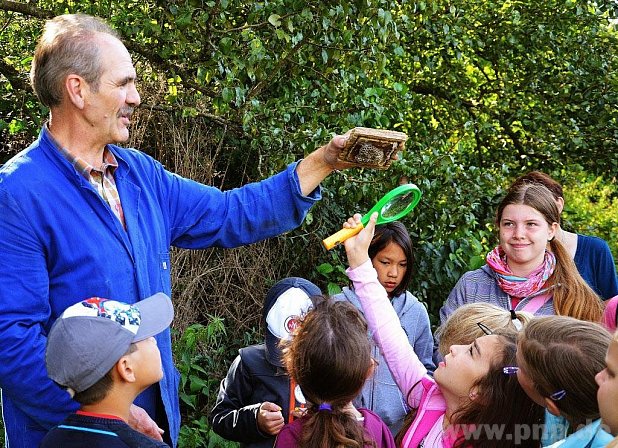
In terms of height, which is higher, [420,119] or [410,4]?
[410,4]

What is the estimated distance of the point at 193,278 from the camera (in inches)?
244

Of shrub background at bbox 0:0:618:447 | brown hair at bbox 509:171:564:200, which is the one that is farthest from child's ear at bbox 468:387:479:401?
shrub background at bbox 0:0:618:447

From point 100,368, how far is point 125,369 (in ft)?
0.31

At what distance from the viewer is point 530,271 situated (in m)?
4.26

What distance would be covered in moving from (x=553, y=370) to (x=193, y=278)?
3990mm

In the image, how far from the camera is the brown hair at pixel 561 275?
4066mm

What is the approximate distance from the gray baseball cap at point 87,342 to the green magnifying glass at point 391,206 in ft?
3.37

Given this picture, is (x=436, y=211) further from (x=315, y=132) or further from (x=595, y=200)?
(x=595, y=200)

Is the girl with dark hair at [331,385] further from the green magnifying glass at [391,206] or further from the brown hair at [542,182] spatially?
the brown hair at [542,182]

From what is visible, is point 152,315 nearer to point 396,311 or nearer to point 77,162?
point 77,162

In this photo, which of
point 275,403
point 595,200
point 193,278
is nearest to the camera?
point 275,403

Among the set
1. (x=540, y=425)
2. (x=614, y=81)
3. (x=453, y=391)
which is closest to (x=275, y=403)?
(x=453, y=391)

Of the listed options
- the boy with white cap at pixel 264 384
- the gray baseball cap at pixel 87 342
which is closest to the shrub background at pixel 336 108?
the boy with white cap at pixel 264 384

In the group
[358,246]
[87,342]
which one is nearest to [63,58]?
[87,342]
